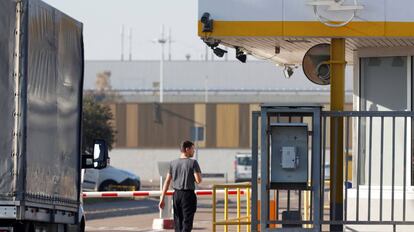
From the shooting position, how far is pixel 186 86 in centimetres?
12600

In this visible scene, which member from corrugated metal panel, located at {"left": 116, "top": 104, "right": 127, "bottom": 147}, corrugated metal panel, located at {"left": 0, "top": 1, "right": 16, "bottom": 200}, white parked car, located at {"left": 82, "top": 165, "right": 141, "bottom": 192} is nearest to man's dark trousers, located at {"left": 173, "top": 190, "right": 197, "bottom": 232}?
corrugated metal panel, located at {"left": 0, "top": 1, "right": 16, "bottom": 200}

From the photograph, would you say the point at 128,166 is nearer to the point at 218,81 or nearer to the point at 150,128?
the point at 150,128

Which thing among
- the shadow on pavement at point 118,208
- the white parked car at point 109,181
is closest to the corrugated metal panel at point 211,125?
the white parked car at point 109,181

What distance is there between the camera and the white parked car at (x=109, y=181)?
46.4 meters

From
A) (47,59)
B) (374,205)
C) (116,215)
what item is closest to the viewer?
(47,59)

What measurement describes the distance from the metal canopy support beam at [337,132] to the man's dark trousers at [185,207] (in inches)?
125

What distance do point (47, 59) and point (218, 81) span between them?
109m

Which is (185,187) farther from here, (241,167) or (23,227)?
(241,167)

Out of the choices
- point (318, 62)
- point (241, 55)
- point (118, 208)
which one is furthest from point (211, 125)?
point (318, 62)

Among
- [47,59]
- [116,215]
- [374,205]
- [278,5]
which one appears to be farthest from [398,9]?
[116,215]

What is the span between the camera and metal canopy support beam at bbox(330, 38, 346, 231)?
50.5 feet

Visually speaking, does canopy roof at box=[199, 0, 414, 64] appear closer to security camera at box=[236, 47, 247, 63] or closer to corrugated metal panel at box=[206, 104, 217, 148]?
security camera at box=[236, 47, 247, 63]

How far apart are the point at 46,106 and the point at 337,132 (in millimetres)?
3997

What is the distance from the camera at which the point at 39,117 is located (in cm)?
1297
